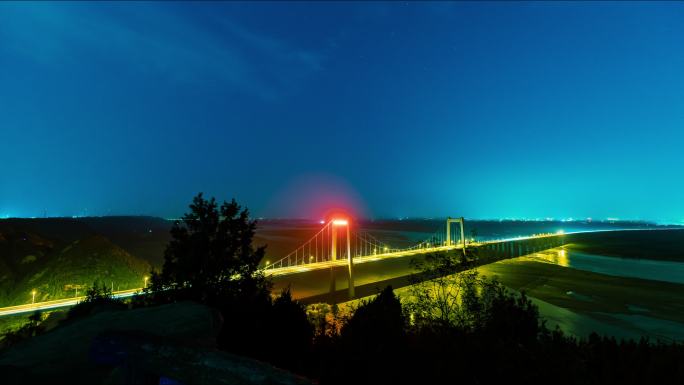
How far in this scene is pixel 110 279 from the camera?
2905 centimetres

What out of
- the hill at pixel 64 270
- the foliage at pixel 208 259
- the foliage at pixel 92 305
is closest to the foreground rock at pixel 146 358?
the foliage at pixel 92 305

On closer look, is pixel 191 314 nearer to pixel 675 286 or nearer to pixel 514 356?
pixel 514 356

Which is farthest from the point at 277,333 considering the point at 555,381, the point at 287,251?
the point at 287,251

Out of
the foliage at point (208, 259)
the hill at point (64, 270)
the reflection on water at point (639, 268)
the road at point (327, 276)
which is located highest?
the foliage at point (208, 259)

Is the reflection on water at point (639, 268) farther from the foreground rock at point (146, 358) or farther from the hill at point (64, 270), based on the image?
the hill at point (64, 270)

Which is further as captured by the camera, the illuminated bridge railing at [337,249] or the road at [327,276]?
the illuminated bridge railing at [337,249]

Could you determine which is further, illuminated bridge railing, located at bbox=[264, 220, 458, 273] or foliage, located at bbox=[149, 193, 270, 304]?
illuminated bridge railing, located at bbox=[264, 220, 458, 273]

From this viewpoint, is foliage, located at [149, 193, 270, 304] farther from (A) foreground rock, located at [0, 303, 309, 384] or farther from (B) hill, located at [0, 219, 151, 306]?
(B) hill, located at [0, 219, 151, 306]

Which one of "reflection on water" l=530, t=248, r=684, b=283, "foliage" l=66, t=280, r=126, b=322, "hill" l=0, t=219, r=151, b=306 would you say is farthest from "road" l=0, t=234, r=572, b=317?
"reflection on water" l=530, t=248, r=684, b=283

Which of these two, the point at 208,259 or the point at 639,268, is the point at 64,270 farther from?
the point at 639,268

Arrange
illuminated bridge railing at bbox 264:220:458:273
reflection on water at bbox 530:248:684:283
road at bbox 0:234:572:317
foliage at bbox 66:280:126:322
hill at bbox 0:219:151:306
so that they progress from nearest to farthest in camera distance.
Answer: foliage at bbox 66:280:126:322 < road at bbox 0:234:572:317 < hill at bbox 0:219:151:306 < reflection on water at bbox 530:248:684:283 < illuminated bridge railing at bbox 264:220:458:273

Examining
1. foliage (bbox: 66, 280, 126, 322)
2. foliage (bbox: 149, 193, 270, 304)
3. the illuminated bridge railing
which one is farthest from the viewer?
the illuminated bridge railing

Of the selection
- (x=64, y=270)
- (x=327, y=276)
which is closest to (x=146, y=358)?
(x=64, y=270)

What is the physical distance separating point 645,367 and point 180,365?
23.1ft
